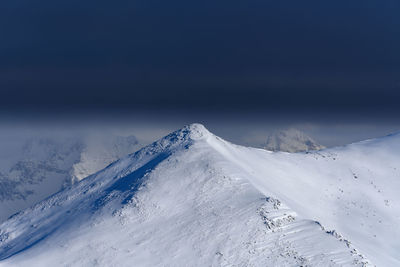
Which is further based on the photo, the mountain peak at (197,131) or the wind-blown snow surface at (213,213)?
Answer: the mountain peak at (197,131)

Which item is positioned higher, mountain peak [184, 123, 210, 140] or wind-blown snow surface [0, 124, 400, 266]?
mountain peak [184, 123, 210, 140]

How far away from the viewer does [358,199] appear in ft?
325

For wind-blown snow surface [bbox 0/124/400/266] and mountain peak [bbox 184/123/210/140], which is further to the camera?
mountain peak [bbox 184/123/210/140]

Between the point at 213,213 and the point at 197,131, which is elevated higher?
the point at 197,131

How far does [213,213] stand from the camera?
247ft

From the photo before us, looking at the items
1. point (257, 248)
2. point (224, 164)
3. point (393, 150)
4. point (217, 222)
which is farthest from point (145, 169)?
point (393, 150)

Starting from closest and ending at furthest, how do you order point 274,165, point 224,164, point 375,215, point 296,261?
point 296,261, point 224,164, point 375,215, point 274,165

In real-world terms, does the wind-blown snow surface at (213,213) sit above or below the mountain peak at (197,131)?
below

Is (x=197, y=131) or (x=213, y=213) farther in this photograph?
(x=197, y=131)

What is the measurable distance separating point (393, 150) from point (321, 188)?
3431cm

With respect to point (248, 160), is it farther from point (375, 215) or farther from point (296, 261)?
point (296, 261)

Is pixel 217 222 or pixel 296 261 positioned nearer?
pixel 296 261

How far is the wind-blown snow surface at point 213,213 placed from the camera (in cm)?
6775

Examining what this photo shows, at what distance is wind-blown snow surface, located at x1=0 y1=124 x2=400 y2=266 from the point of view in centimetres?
6775
